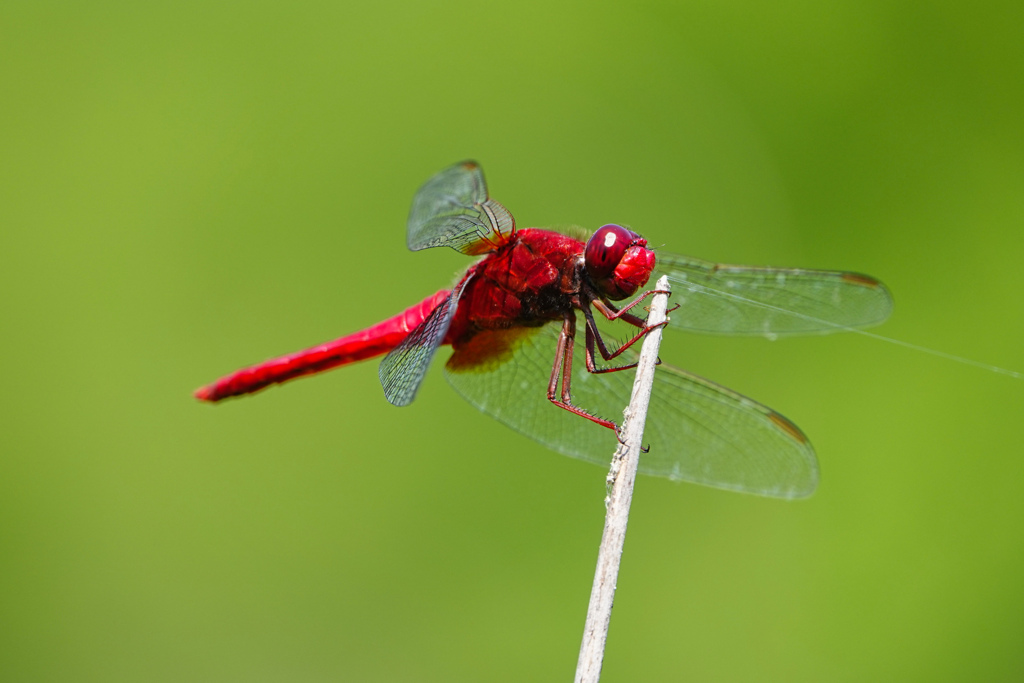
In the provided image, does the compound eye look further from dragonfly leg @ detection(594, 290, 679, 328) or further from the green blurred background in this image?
the green blurred background

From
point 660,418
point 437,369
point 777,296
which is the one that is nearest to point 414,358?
point 660,418

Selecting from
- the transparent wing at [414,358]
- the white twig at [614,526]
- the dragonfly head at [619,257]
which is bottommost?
the white twig at [614,526]

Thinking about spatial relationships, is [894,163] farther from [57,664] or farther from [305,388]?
[57,664]

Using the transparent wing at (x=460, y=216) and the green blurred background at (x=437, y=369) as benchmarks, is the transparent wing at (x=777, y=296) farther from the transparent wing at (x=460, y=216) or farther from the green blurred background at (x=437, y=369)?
the green blurred background at (x=437, y=369)

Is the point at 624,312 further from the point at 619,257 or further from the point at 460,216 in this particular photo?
the point at 460,216

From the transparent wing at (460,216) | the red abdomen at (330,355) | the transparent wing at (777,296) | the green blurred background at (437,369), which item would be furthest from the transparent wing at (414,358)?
the green blurred background at (437,369)

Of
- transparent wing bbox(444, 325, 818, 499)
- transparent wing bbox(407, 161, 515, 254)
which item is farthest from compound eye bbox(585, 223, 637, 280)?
transparent wing bbox(444, 325, 818, 499)
